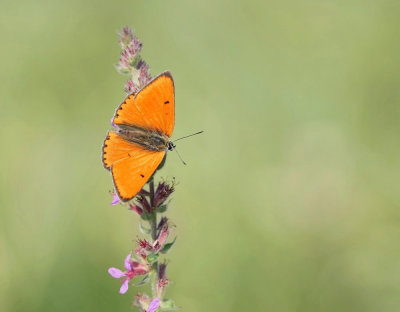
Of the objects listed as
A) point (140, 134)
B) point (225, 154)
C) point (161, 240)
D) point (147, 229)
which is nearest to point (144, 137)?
point (140, 134)

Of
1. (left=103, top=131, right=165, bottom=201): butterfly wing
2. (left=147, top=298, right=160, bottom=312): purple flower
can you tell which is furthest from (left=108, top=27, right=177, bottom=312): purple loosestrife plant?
(left=103, top=131, right=165, bottom=201): butterfly wing

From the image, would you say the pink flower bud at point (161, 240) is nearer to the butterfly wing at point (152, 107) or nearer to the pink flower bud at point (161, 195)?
the pink flower bud at point (161, 195)

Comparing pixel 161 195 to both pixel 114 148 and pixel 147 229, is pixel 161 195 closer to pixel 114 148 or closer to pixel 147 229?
pixel 147 229

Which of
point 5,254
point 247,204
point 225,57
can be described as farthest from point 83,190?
point 225,57

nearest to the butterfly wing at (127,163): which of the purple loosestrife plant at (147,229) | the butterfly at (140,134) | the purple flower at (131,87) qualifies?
the butterfly at (140,134)

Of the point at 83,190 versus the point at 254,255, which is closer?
the point at 254,255

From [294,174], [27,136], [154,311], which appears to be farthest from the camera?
[27,136]

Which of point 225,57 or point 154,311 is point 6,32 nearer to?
point 225,57
